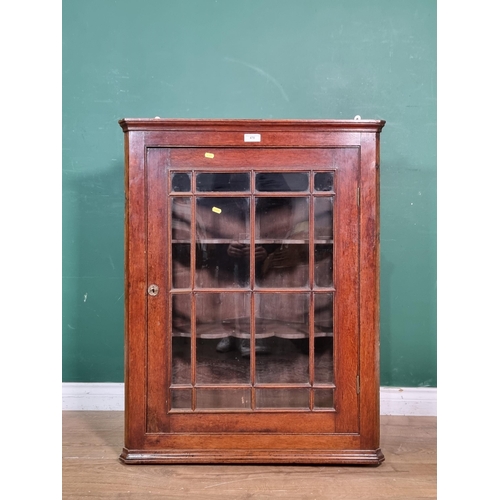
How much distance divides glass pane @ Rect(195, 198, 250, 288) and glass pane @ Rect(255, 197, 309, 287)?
0.18ft

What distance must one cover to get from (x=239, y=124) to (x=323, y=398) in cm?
119

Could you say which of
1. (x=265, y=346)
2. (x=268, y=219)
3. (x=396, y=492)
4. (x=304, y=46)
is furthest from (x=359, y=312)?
(x=304, y=46)

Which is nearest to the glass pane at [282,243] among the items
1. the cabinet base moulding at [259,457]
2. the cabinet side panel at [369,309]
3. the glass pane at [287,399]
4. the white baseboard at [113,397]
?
the cabinet side panel at [369,309]

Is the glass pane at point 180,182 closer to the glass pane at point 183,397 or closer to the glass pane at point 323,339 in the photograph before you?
the glass pane at point 323,339

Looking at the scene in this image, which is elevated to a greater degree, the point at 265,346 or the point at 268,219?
the point at 268,219

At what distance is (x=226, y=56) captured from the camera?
99.3 inches

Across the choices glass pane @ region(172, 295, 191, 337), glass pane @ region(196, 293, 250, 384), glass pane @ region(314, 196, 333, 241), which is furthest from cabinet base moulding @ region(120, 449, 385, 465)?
glass pane @ region(314, 196, 333, 241)

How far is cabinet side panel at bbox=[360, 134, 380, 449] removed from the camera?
1968 mm

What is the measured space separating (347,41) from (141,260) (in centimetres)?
159

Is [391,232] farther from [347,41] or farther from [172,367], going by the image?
[172,367]

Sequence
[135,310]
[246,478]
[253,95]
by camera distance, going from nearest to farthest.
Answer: [246,478] < [135,310] < [253,95]

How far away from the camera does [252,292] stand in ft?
6.55

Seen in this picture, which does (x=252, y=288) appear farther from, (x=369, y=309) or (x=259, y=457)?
(x=259, y=457)

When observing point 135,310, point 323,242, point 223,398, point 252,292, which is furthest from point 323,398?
point 135,310
